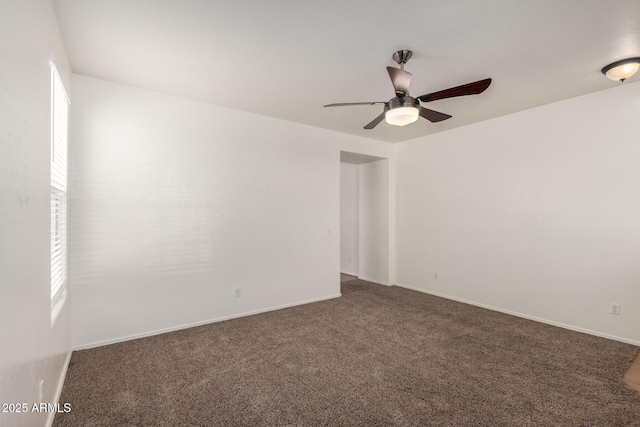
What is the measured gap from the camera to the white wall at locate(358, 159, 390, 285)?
5.63 m

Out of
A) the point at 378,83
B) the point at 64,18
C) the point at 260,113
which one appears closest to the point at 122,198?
the point at 64,18

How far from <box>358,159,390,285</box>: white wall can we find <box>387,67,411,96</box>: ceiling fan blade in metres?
3.22

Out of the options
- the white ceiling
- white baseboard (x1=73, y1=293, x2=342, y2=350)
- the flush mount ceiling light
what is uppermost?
the white ceiling

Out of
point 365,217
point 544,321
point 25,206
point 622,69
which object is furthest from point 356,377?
point 365,217

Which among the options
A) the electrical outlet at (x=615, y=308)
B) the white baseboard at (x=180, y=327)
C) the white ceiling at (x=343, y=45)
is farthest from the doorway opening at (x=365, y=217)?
the electrical outlet at (x=615, y=308)

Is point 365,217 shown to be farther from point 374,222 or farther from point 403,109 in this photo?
point 403,109

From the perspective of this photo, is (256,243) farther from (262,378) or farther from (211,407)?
(211,407)

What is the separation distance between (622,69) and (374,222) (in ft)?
12.6

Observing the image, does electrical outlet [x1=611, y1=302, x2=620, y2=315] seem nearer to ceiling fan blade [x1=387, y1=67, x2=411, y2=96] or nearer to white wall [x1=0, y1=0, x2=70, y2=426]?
ceiling fan blade [x1=387, y1=67, x2=411, y2=96]

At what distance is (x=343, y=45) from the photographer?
7.82 ft

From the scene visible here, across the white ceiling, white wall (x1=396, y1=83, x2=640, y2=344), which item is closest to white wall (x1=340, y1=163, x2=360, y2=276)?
white wall (x1=396, y1=83, x2=640, y2=344)

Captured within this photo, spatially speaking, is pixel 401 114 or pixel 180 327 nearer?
pixel 401 114

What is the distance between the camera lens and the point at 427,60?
2604 millimetres

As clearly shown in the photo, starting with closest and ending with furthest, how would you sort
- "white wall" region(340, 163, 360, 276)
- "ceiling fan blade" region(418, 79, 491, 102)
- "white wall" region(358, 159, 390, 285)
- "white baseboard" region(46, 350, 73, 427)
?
"white baseboard" region(46, 350, 73, 427)
"ceiling fan blade" region(418, 79, 491, 102)
"white wall" region(358, 159, 390, 285)
"white wall" region(340, 163, 360, 276)
